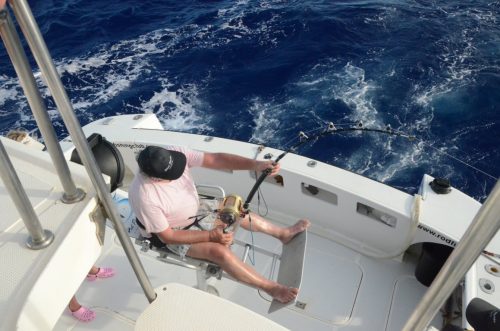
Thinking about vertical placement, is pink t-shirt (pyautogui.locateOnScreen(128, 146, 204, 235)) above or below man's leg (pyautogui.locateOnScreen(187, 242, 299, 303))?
above

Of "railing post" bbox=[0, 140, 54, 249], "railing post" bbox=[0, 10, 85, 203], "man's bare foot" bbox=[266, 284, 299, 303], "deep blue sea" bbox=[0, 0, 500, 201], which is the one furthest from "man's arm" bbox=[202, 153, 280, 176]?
"deep blue sea" bbox=[0, 0, 500, 201]

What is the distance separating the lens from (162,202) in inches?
102

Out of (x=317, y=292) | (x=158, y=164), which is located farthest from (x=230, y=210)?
(x=317, y=292)

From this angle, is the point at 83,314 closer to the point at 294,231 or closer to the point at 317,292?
the point at 294,231

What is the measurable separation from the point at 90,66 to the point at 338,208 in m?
7.15

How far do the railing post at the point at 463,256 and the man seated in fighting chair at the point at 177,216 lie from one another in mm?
1566

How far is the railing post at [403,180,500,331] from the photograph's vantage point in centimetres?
82

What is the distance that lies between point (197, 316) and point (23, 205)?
3.29ft

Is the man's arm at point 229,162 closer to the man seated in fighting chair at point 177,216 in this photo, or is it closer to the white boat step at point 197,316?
the man seated in fighting chair at point 177,216

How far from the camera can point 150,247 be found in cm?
269

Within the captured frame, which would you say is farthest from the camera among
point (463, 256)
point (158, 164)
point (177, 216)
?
point (177, 216)

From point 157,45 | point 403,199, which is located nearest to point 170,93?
point 157,45

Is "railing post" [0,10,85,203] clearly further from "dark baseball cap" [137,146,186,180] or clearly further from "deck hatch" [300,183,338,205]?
"deck hatch" [300,183,338,205]

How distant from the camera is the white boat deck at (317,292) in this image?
3025 millimetres
